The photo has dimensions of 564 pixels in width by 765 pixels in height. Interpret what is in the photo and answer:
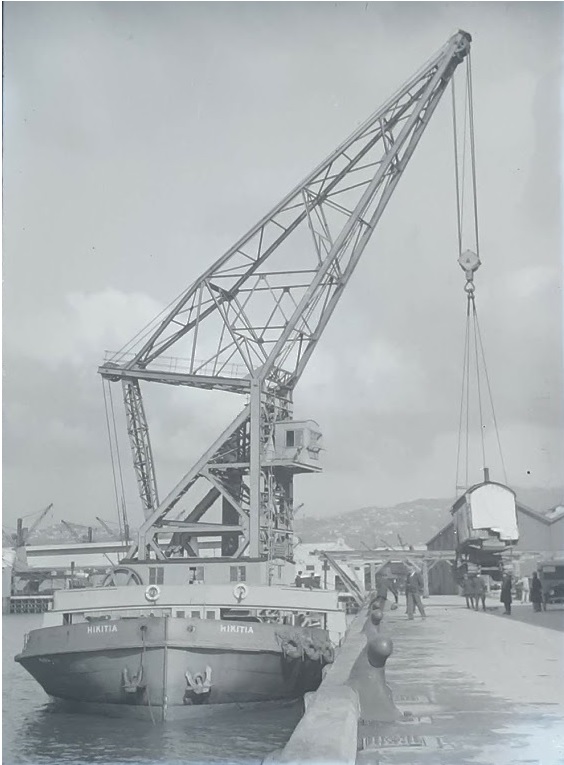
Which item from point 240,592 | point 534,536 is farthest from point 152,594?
point 534,536

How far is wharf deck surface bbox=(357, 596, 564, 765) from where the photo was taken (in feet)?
26.8

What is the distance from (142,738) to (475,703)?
21.2 feet

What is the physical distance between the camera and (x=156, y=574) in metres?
21.1

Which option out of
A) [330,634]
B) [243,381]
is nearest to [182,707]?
[330,634]

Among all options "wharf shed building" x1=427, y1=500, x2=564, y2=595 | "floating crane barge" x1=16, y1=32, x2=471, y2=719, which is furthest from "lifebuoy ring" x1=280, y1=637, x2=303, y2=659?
"wharf shed building" x1=427, y1=500, x2=564, y2=595

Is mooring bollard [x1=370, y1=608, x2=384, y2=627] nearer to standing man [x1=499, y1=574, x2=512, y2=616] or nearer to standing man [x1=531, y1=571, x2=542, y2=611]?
standing man [x1=499, y1=574, x2=512, y2=616]

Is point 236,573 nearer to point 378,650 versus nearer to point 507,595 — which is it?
point 507,595

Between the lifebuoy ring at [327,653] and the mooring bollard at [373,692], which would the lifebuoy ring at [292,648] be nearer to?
the lifebuoy ring at [327,653]

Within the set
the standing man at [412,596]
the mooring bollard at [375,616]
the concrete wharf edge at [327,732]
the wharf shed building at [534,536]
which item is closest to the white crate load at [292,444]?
the standing man at [412,596]

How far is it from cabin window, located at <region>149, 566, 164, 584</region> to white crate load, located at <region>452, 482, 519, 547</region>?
→ 29.6 ft

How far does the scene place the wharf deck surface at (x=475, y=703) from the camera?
816 centimetres

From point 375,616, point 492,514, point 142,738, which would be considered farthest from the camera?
point 492,514

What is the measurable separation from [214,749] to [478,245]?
14877 mm

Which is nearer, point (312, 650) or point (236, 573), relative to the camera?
point (312, 650)
